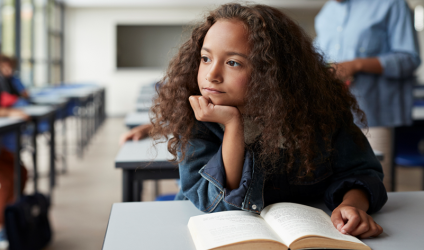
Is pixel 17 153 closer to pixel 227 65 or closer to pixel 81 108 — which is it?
pixel 227 65

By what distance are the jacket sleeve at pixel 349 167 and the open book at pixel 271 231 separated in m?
0.10

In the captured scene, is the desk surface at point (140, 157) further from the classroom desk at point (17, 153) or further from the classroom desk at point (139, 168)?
the classroom desk at point (17, 153)

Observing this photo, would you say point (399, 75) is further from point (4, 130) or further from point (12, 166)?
point (12, 166)

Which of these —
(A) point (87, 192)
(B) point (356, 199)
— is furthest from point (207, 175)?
(A) point (87, 192)

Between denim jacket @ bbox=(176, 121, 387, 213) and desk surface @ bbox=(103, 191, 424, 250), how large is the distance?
0.04 meters

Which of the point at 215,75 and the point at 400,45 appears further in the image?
the point at 400,45

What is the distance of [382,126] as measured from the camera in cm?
151

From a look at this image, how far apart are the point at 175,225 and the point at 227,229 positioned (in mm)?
132

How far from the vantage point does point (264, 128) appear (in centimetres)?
75

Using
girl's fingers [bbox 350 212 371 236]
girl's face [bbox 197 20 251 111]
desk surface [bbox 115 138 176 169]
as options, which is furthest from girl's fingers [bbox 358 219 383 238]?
desk surface [bbox 115 138 176 169]

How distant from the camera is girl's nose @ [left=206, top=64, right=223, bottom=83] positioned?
0.72 m

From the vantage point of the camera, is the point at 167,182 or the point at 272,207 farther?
the point at 167,182

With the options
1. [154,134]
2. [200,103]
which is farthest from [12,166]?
[200,103]

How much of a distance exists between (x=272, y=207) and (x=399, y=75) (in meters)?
1.01
